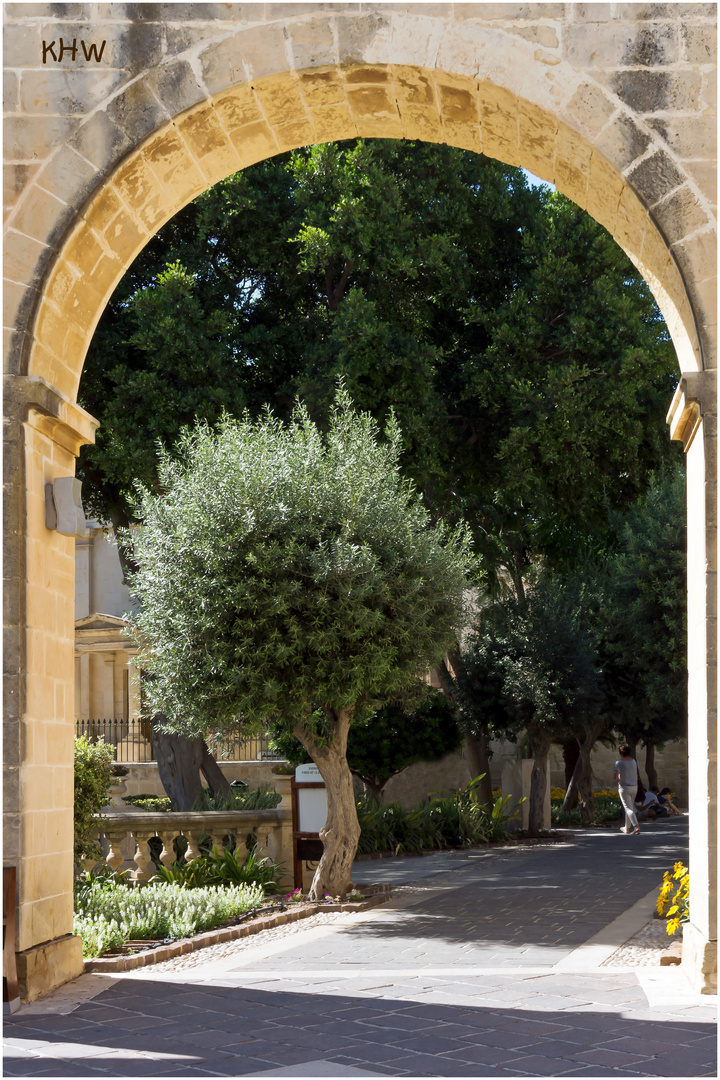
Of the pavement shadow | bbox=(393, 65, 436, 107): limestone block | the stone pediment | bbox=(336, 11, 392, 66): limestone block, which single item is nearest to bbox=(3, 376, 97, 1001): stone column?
the pavement shadow

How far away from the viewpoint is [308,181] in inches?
536

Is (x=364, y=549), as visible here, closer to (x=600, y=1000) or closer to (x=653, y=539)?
(x=600, y=1000)

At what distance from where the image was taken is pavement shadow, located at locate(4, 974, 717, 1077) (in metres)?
4.18

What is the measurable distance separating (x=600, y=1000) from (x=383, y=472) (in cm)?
565

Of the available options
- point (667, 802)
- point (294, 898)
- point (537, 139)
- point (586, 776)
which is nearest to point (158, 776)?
point (586, 776)

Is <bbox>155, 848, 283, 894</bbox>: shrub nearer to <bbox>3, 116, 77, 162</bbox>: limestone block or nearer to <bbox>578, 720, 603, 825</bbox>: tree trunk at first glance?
<bbox>3, 116, 77, 162</bbox>: limestone block

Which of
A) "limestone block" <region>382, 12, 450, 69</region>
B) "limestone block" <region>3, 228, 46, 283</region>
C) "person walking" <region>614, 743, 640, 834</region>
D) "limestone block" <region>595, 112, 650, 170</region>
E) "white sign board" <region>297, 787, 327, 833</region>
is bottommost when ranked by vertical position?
"person walking" <region>614, 743, 640, 834</region>

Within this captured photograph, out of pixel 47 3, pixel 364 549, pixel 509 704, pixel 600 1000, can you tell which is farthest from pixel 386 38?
pixel 509 704

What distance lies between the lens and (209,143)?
6.25 meters

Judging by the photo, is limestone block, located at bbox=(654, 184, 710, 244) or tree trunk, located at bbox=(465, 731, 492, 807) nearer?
limestone block, located at bbox=(654, 184, 710, 244)

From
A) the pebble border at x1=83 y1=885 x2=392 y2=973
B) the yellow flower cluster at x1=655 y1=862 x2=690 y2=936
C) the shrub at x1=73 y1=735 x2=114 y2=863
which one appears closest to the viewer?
the pebble border at x1=83 y1=885 x2=392 y2=973

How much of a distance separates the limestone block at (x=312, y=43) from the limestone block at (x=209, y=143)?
563mm

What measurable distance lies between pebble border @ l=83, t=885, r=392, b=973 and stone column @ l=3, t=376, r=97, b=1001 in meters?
0.38

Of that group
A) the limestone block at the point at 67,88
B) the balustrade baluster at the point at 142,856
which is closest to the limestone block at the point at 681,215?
the limestone block at the point at 67,88
